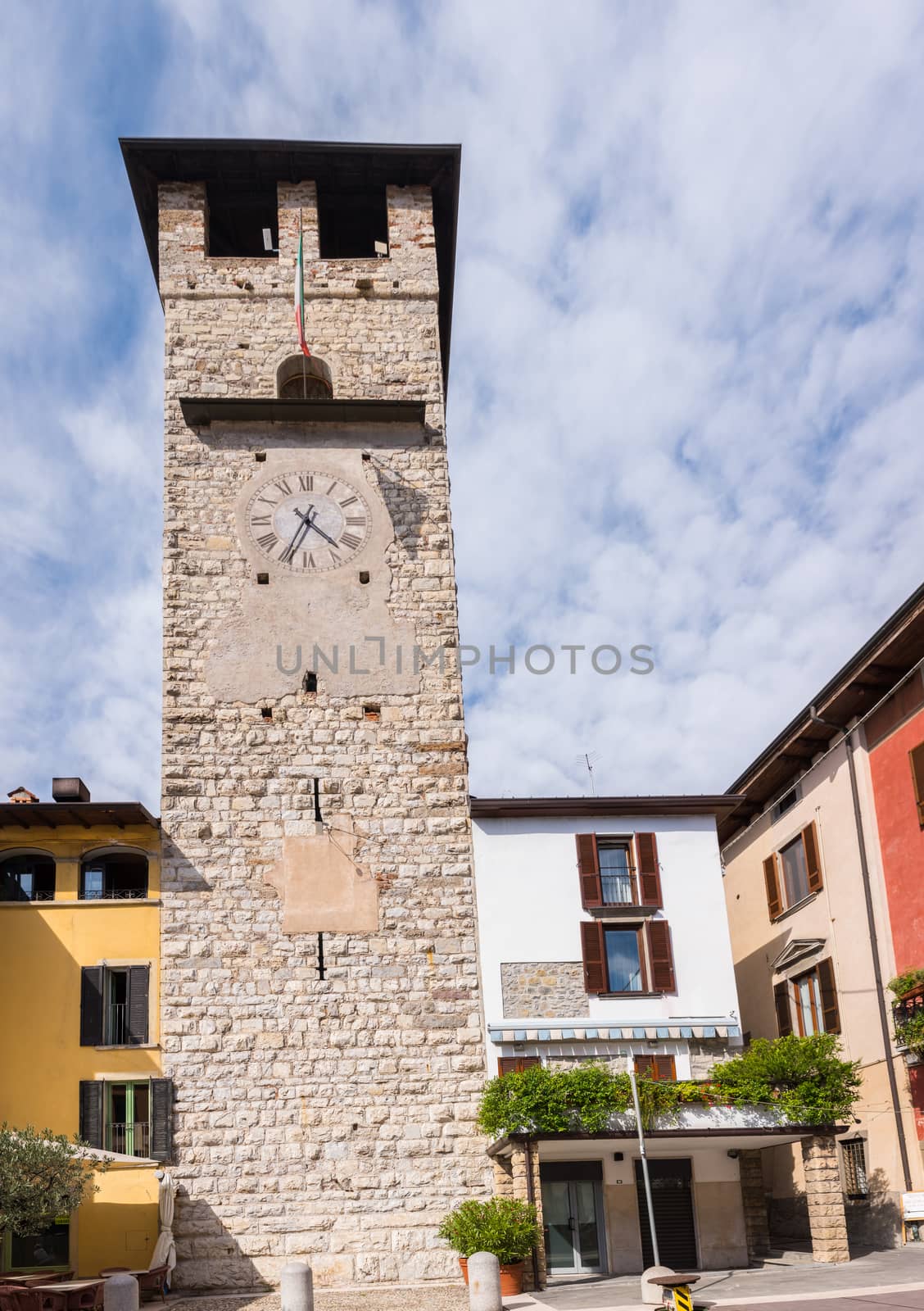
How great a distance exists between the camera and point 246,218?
82.2 ft

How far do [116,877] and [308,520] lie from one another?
633 centimetres

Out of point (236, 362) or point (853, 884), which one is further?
point (236, 362)

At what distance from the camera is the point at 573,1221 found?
17.2m

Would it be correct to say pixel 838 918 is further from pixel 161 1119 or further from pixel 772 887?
pixel 161 1119

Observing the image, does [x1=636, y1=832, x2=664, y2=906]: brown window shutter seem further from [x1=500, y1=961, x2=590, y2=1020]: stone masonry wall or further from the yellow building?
the yellow building

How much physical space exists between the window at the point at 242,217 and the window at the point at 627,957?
13082mm

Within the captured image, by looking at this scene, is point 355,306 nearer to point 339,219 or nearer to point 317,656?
point 339,219

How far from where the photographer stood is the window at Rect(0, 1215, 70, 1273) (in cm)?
1593

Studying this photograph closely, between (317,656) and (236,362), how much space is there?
5.59 m

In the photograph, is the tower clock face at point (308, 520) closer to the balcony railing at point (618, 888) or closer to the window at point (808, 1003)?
the balcony railing at point (618, 888)

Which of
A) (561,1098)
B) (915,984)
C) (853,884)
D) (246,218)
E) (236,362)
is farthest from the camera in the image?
(246,218)

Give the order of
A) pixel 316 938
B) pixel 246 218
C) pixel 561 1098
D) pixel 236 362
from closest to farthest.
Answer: pixel 561 1098 → pixel 316 938 → pixel 236 362 → pixel 246 218

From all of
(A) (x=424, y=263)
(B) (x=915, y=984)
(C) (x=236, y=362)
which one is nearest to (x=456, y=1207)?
(B) (x=915, y=984)

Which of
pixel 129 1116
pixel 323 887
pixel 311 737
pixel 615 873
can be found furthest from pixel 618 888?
pixel 129 1116
